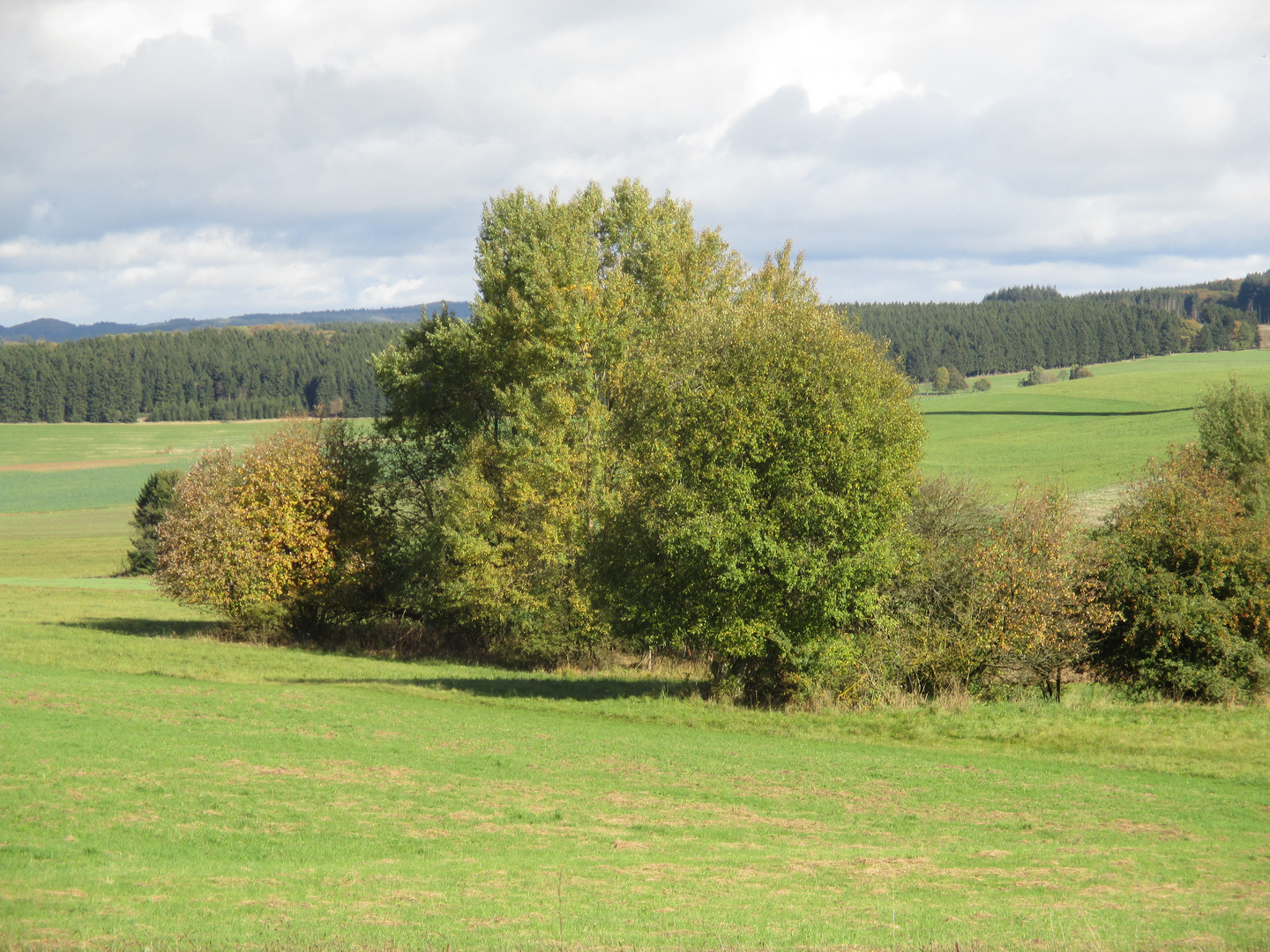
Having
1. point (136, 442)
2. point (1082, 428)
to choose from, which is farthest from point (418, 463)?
point (136, 442)

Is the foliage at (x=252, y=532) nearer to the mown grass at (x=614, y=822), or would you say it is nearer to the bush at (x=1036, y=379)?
the mown grass at (x=614, y=822)

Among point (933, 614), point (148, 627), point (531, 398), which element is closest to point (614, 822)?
point (933, 614)

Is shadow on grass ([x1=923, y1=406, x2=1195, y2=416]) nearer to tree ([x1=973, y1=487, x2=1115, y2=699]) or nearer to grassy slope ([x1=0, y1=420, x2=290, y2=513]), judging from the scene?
tree ([x1=973, y1=487, x2=1115, y2=699])

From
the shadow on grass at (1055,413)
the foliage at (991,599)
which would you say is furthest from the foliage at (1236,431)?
the shadow on grass at (1055,413)

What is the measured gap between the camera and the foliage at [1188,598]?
31844mm

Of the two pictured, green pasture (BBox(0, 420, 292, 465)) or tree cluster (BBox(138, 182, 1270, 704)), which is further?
green pasture (BBox(0, 420, 292, 465))

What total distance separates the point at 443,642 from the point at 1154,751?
31.4 metres

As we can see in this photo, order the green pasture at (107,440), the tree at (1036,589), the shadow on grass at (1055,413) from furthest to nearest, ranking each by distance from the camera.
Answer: the green pasture at (107,440), the shadow on grass at (1055,413), the tree at (1036,589)

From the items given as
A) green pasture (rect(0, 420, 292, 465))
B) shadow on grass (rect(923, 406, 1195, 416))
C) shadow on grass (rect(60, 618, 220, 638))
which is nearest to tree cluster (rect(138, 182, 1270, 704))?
shadow on grass (rect(60, 618, 220, 638))

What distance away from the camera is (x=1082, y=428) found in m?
112

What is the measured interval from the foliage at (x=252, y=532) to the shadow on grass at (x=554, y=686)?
945cm

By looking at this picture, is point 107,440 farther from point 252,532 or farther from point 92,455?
point 252,532

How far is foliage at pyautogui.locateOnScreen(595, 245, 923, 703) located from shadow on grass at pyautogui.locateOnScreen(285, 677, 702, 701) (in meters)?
2.93

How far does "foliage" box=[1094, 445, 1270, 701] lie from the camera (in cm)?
3184
